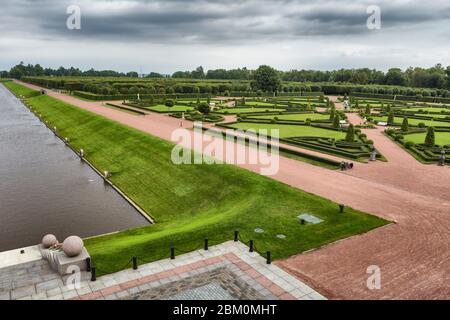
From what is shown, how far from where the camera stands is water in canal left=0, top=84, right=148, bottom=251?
82.4ft

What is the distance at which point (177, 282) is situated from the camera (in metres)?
15.9

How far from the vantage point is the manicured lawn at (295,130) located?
48922mm

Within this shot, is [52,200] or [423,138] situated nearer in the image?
[52,200]

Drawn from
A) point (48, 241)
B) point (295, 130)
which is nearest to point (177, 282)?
point (48, 241)

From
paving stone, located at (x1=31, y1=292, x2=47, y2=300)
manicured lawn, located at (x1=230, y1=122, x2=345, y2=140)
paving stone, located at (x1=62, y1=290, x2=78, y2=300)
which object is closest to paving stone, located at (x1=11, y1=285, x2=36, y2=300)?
paving stone, located at (x1=31, y1=292, x2=47, y2=300)

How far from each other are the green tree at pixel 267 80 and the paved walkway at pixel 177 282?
113 metres

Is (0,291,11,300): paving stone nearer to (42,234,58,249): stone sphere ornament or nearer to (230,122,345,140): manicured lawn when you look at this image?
(42,234,58,249): stone sphere ornament

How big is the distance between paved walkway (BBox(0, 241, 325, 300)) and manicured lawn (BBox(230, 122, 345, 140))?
32.3 m

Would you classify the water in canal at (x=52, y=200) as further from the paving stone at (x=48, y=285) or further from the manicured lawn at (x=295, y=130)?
the manicured lawn at (x=295, y=130)

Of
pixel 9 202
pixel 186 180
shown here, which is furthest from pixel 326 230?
pixel 9 202

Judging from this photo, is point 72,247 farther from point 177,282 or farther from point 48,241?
point 177,282

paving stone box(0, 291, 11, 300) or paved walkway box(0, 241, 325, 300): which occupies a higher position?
paved walkway box(0, 241, 325, 300)

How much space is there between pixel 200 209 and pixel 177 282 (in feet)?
39.6
